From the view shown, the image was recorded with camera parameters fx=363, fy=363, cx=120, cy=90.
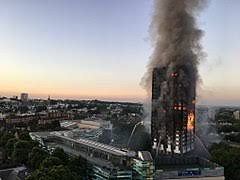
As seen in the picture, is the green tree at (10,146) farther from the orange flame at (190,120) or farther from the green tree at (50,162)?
the orange flame at (190,120)

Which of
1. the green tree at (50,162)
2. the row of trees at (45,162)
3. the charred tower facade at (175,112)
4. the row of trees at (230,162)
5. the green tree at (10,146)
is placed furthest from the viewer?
the charred tower facade at (175,112)

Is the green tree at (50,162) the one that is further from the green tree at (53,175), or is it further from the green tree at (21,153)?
the green tree at (21,153)

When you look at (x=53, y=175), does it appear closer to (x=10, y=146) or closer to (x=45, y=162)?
(x=45, y=162)

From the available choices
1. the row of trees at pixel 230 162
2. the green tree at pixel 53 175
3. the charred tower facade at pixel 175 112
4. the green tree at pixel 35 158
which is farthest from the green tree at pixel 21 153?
the row of trees at pixel 230 162

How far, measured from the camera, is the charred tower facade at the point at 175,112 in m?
21.1

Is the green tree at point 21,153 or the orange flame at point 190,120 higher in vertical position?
the orange flame at point 190,120

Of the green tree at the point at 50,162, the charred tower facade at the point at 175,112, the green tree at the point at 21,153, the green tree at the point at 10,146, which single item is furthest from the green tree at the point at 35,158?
the charred tower facade at the point at 175,112

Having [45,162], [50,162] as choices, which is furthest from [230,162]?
[45,162]

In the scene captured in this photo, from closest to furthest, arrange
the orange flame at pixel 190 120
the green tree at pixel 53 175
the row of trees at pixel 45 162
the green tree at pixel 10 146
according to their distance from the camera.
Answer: the green tree at pixel 53 175, the row of trees at pixel 45 162, the green tree at pixel 10 146, the orange flame at pixel 190 120

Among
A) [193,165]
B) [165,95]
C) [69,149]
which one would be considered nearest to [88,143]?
[69,149]

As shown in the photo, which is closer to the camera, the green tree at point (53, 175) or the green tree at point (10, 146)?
the green tree at point (53, 175)

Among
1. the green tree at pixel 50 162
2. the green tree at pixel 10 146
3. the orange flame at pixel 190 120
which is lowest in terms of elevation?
the green tree at pixel 10 146

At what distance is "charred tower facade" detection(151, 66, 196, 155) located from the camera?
21125 mm

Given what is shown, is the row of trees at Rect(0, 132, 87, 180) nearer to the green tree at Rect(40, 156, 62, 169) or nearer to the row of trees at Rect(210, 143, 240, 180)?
the green tree at Rect(40, 156, 62, 169)
